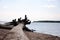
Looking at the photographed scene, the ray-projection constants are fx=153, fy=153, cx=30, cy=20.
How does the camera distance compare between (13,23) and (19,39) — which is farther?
(13,23)

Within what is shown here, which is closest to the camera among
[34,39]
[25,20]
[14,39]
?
[14,39]

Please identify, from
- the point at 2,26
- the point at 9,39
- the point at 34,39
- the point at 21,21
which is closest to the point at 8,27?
the point at 2,26

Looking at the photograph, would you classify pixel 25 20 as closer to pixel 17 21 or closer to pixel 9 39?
pixel 17 21

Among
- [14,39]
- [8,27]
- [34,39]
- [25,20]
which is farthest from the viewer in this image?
[25,20]

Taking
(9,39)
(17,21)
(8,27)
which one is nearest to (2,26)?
(8,27)

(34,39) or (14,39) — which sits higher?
(14,39)

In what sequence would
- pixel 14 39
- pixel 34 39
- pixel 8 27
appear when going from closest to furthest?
1. pixel 14 39
2. pixel 34 39
3. pixel 8 27

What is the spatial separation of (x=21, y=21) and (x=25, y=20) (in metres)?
0.28

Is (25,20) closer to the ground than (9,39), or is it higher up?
closer to the ground

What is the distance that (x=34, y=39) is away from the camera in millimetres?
6301

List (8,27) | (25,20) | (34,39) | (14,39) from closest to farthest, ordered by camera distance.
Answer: (14,39) → (34,39) → (8,27) → (25,20)

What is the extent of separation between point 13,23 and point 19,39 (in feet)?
19.4

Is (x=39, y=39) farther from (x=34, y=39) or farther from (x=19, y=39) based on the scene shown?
(x=19, y=39)

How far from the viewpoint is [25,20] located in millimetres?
9766
